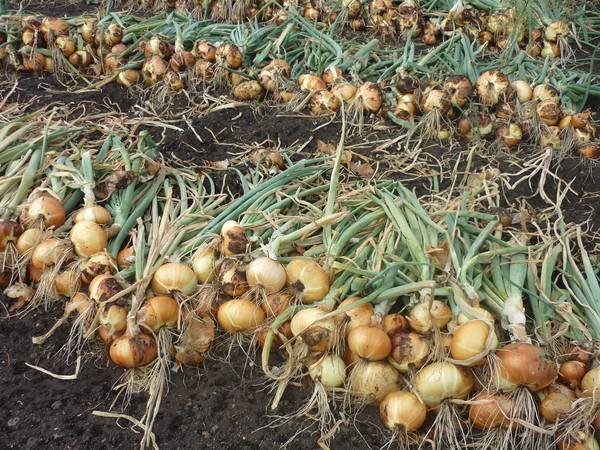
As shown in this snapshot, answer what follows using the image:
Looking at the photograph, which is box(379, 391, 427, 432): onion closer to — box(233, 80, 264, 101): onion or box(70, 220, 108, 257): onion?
box(70, 220, 108, 257): onion

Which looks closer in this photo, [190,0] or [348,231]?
[348,231]

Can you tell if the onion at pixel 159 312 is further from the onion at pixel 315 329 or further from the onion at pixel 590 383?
the onion at pixel 590 383

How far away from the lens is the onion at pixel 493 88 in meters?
3.29

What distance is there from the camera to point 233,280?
6.81 feet

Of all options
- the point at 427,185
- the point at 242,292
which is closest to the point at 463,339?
the point at 242,292

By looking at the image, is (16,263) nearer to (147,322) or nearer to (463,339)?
(147,322)

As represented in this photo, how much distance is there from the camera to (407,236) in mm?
2197

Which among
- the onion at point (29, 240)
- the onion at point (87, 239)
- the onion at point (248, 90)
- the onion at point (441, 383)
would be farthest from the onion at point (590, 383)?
the onion at point (248, 90)

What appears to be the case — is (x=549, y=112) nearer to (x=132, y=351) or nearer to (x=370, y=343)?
(x=370, y=343)

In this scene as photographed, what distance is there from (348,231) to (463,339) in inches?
23.8

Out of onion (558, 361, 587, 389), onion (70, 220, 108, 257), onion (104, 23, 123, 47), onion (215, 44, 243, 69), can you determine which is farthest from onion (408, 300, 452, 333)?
onion (104, 23, 123, 47)

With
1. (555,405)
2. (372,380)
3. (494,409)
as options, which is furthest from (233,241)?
(555,405)

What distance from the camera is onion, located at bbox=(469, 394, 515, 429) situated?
1.75 metres

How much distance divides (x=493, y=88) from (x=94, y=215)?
2153mm
